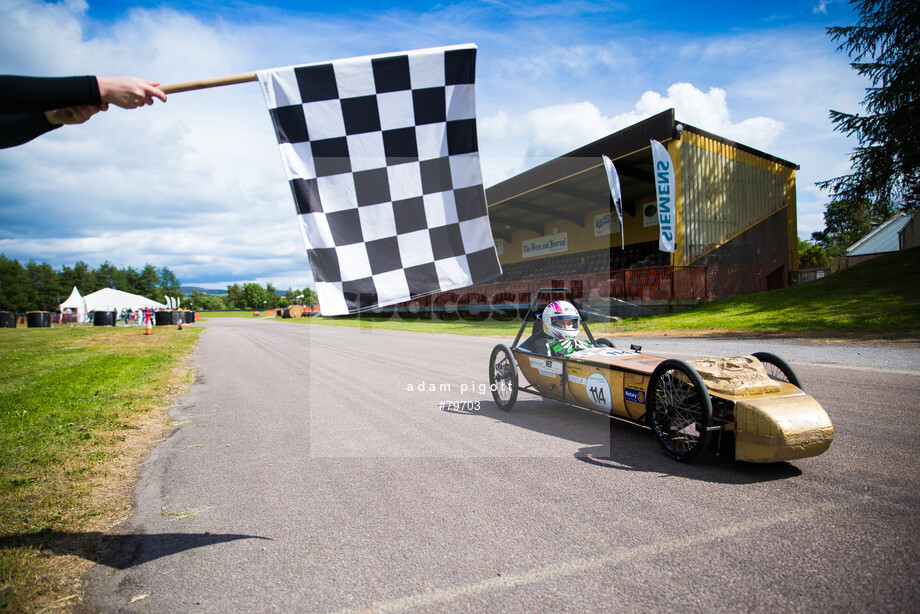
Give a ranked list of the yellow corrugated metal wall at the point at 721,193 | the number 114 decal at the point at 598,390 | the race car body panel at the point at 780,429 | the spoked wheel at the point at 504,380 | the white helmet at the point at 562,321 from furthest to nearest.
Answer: the yellow corrugated metal wall at the point at 721,193 → the spoked wheel at the point at 504,380 → the white helmet at the point at 562,321 → the number 114 decal at the point at 598,390 → the race car body panel at the point at 780,429

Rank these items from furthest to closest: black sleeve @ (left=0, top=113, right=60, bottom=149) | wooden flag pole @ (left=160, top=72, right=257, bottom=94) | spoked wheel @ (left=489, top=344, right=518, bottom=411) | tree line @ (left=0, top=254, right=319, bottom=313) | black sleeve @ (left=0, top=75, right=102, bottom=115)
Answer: tree line @ (left=0, top=254, right=319, bottom=313) < spoked wheel @ (left=489, top=344, right=518, bottom=411) < wooden flag pole @ (left=160, top=72, right=257, bottom=94) < black sleeve @ (left=0, top=113, right=60, bottom=149) < black sleeve @ (left=0, top=75, right=102, bottom=115)

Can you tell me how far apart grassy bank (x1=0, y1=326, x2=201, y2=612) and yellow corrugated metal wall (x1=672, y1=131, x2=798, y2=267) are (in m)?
20.1

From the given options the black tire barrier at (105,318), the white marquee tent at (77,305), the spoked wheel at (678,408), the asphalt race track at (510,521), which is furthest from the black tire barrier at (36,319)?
the spoked wheel at (678,408)

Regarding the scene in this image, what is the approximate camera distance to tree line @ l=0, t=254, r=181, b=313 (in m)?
85.6

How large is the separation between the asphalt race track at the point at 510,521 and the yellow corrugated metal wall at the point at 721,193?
17.3 m

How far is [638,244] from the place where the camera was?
93.0ft

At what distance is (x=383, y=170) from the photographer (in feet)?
8.75

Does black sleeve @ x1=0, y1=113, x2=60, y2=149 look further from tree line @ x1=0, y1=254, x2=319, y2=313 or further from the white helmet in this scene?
tree line @ x1=0, y1=254, x2=319, y2=313

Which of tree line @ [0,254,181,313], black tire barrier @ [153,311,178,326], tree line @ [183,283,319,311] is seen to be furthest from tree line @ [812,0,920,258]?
tree line @ [183,283,319,311]

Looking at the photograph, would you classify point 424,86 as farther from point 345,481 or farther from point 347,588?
point 345,481

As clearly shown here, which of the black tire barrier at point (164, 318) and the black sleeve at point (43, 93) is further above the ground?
the black sleeve at point (43, 93)

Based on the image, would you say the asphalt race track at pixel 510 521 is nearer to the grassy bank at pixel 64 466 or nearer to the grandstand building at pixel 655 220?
the grassy bank at pixel 64 466

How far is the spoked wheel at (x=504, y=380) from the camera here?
553cm

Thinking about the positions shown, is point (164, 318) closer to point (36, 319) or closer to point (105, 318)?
point (105, 318)
